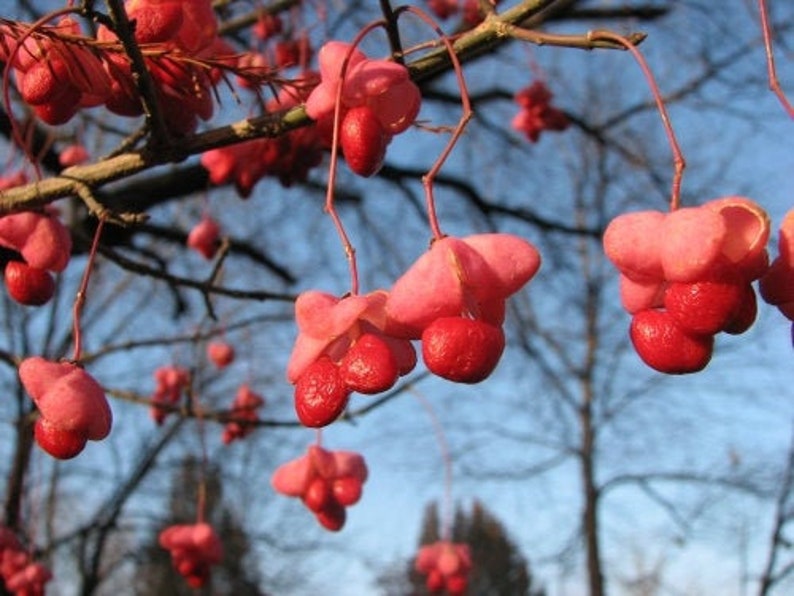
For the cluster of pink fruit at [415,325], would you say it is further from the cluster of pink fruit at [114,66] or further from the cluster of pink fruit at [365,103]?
the cluster of pink fruit at [114,66]

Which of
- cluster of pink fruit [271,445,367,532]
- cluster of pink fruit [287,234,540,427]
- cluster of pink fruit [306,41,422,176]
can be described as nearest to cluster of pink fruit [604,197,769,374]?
cluster of pink fruit [287,234,540,427]

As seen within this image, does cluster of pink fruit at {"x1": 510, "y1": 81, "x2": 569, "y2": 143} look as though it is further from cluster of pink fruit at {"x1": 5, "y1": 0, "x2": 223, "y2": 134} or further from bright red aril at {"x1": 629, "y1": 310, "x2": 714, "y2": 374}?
bright red aril at {"x1": 629, "y1": 310, "x2": 714, "y2": 374}

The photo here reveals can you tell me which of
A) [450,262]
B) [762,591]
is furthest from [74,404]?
[762,591]

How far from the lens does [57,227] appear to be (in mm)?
1332

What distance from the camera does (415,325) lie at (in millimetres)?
849

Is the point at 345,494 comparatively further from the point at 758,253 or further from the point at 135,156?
the point at 758,253

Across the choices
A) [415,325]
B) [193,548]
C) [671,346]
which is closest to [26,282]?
[415,325]

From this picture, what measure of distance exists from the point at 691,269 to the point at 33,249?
3.05 ft

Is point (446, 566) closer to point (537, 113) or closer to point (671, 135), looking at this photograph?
point (537, 113)

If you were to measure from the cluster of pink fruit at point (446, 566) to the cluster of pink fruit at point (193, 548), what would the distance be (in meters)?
1.02

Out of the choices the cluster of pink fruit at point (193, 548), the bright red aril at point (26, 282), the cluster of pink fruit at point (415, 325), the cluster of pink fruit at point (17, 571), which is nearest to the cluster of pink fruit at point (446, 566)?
the cluster of pink fruit at point (193, 548)

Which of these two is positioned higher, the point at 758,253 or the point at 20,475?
the point at 758,253

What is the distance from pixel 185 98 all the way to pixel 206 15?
12 cm

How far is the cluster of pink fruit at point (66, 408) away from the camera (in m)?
1.04
